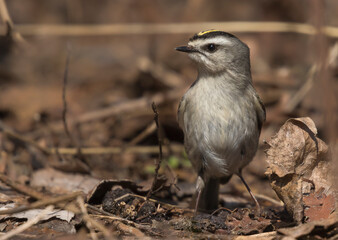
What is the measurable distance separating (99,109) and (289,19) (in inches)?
161

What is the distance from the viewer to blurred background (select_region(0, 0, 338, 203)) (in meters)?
6.25

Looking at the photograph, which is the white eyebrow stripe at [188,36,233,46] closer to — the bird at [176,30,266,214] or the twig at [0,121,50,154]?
the bird at [176,30,266,214]

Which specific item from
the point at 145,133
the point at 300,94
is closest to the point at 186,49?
the point at 145,133

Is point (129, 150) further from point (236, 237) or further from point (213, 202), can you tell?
point (236, 237)

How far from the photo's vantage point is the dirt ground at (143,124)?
364 centimetres

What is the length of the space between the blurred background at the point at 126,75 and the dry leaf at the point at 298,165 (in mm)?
1803

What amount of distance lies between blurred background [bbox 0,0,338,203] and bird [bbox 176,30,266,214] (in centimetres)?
105

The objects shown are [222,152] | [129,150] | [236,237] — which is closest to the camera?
[236,237]

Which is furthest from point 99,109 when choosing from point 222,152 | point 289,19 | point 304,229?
point 304,229

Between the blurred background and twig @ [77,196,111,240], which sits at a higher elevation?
the blurred background

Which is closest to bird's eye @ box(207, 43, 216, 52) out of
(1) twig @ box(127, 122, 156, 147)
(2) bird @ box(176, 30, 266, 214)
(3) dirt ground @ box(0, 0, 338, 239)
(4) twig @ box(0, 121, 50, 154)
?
(2) bird @ box(176, 30, 266, 214)

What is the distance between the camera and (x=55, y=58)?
9312 millimetres

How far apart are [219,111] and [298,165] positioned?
0.93 meters

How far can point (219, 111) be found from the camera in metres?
4.38
